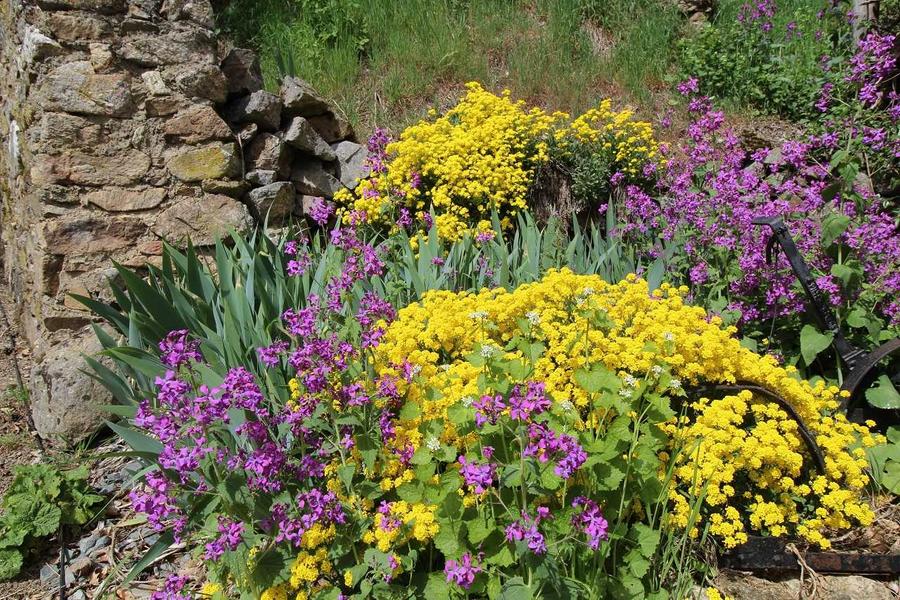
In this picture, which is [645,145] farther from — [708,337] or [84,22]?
[84,22]

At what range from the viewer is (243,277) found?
9.91 feet

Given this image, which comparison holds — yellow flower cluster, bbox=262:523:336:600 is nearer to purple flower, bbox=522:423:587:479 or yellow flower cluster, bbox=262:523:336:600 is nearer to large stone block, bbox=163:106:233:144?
purple flower, bbox=522:423:587:479

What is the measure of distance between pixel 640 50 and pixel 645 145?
2.06 meters

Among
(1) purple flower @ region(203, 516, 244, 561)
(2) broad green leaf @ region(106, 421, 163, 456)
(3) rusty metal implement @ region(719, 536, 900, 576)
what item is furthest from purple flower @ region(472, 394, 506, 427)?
(2) broad green leaf @ region(106, 421, 163, 456)

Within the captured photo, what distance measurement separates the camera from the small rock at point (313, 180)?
14.9ft

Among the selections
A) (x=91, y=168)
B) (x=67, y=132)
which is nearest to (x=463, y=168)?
(x=91, y=168)

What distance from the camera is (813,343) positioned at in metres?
2.71

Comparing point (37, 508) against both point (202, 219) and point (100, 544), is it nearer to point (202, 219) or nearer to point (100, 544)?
point (100, 544)

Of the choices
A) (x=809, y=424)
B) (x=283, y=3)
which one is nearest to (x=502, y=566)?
(x=809, y=424)

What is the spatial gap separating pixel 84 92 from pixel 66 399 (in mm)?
1774

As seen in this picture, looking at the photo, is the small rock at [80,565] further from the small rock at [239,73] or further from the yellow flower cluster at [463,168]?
the small rock at [239,73]

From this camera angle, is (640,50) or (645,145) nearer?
(645,145)

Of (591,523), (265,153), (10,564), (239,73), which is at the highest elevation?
(239,73)

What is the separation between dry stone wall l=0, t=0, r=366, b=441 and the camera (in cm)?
353
